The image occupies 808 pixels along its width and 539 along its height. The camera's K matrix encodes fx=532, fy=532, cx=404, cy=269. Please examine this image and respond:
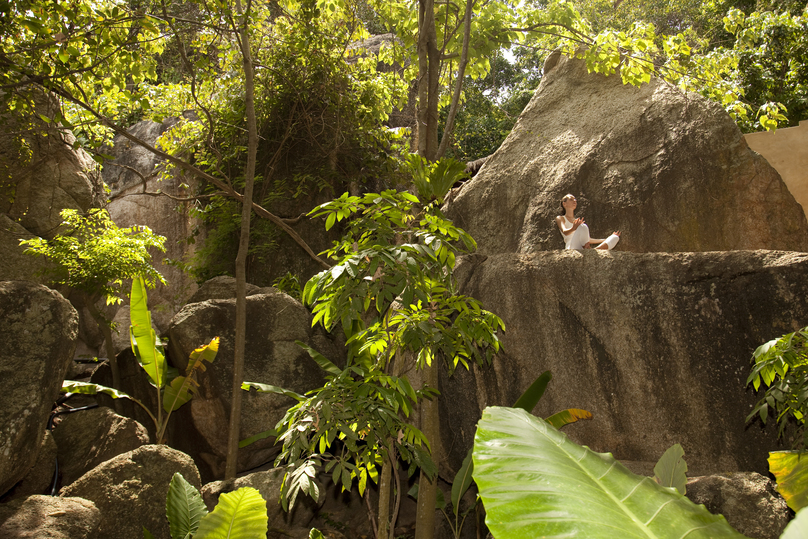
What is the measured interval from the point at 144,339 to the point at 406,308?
3.73 meters

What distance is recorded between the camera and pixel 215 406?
19.2 ft

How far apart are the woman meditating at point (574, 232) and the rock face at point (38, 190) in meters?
6.68

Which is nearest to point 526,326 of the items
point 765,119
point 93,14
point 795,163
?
point 765,119

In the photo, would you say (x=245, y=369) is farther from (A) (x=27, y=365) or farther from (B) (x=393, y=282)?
(B) (x=393, y=282)

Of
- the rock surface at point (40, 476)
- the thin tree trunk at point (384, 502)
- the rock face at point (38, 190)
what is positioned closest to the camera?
the thin tree trunk at point (384, 502)

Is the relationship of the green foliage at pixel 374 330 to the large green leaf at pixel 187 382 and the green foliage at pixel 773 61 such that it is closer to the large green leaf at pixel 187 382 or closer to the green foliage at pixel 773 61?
the large green leaf at pixel 187 382

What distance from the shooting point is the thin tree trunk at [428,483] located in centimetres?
361

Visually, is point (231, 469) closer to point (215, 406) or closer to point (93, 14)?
point (215, 406)

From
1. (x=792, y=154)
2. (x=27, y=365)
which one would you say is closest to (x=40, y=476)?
(x=27, y=365)

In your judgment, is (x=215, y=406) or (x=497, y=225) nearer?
(x=215, y=406)

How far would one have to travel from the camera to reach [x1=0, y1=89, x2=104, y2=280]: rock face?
25.1 ft

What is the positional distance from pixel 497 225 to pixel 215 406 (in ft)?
12.6

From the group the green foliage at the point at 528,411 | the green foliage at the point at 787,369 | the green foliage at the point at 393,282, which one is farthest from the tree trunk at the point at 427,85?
the green foliage at the point at 787,369

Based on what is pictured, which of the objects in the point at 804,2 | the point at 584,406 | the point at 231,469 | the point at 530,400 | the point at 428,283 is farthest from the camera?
the point at 804,2
